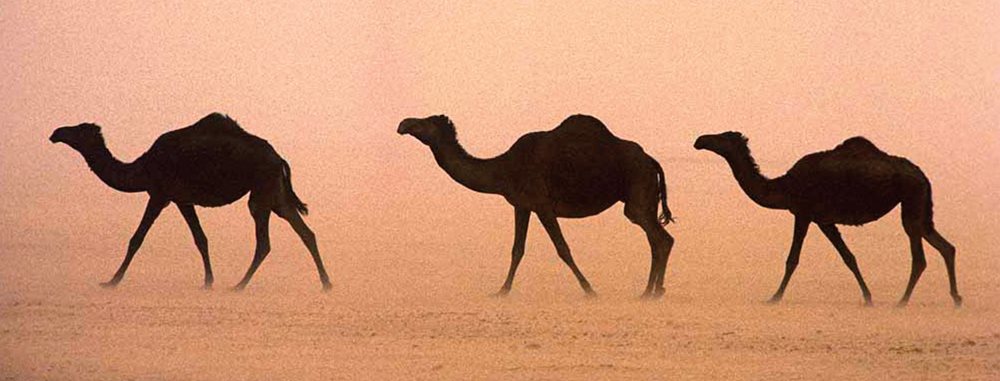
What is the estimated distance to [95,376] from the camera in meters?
8.53

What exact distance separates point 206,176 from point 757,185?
2.32 m

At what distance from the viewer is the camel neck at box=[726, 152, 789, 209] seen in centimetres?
867

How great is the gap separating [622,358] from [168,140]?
217 centimetres

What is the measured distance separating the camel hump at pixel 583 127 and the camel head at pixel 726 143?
40 cm

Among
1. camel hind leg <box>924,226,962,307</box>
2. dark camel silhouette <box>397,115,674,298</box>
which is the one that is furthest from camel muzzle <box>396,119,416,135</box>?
camel hind leg <box>924,226,962,307</box>

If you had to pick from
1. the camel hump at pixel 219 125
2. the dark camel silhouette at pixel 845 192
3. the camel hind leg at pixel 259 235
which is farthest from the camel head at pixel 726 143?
the camel hump at pixel 219 125

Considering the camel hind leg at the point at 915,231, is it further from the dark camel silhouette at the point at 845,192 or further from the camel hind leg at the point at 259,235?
the camel hind leg at the point at 259,235

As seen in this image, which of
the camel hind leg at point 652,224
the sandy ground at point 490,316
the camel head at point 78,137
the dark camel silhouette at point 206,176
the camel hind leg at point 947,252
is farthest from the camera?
the camel head at point 78,137

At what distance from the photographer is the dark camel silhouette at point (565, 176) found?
28.4ft

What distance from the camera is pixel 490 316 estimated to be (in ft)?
28.4

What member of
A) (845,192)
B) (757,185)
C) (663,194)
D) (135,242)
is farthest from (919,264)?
(135,242)

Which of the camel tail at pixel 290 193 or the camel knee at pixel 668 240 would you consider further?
the camel tail at pixel 290 193

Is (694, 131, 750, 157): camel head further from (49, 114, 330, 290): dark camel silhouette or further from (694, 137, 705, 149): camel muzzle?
(49, 114, 330, 290): dark camel silhouette

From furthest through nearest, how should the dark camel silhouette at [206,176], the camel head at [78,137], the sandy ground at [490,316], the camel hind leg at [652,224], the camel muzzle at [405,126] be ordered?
the camel head at [78,137] < the dark camel silhouette at [206,176] < the camel muzzle at [405,126] < the camel hind leg at [652,224] < the sandy ground at [490,316]
